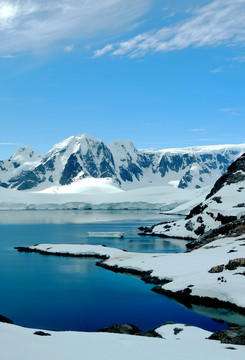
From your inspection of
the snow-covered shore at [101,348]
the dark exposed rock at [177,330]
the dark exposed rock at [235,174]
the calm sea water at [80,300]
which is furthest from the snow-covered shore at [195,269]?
the dark exposed rock at [235,174]

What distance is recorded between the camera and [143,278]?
1663 inches

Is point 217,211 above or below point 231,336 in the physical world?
above

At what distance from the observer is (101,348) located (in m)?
15.6

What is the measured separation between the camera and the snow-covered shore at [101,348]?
46.1 feet

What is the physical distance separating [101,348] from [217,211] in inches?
2606

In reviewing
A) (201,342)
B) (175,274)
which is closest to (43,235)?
(175,274)

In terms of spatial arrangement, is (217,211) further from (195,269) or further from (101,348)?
(101,348)

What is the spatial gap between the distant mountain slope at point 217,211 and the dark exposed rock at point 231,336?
5148 cm

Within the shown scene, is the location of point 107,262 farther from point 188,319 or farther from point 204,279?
point 188,319

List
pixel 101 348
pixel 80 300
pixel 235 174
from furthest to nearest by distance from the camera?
pixel 235 174 < pixel 80 300 < pixel 101 348

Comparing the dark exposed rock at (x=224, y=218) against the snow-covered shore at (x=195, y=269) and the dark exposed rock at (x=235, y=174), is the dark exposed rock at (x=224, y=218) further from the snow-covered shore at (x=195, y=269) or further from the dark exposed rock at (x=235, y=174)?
the snow-covered shore at (x=195, y=269)

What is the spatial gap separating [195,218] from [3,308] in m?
57.6

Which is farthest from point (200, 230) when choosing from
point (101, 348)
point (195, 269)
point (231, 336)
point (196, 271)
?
point (101, 348)

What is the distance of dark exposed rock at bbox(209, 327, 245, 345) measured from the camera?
19.6 meters
